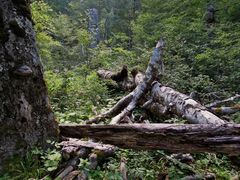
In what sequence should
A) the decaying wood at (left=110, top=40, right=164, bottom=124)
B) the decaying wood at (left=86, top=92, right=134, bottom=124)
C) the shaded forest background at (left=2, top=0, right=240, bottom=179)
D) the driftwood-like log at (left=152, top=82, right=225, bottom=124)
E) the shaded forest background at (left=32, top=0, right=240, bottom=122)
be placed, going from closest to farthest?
the shaded forest background at (left=2, top=0, right=240, bottom=179) < the driftwood-like log at (left=152, top=82, right=225, bottom=124) < the decaying wood at (left=86, top=92, right=134, bottom=124) < the decaying wood at (left=110, top=40, right=164, bottom=124) < the shaded forest background at (left=32, top=0, right=240, bottom=122)

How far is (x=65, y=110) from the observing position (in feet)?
20.7

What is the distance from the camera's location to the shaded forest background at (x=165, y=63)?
13.4 feet

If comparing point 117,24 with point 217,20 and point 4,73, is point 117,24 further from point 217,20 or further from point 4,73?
point 4,73

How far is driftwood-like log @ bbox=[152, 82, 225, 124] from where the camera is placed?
4512mm

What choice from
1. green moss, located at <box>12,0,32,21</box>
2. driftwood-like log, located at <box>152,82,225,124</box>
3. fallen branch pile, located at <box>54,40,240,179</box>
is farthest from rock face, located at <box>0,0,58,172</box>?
driftwood-like log, located at <box>152,82,225,124</box>

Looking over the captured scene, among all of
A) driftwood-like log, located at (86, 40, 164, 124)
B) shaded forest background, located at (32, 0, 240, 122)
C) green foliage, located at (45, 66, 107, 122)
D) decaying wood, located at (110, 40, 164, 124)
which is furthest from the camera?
shaded forest background, located at (32, 0, 240, 122)

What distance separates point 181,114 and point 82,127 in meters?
2.02

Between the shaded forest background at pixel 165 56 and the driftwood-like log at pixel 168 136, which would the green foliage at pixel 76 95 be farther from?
the driftwood-like log at pixel 168 136

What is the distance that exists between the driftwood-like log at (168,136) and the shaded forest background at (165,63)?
25cm

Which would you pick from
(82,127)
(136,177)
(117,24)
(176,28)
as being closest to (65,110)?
(82,127)

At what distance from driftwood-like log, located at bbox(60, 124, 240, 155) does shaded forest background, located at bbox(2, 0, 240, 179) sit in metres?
0.25

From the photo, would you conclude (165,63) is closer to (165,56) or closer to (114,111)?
(165,56)

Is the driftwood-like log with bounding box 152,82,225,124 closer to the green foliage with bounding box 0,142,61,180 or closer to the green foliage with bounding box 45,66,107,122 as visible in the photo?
the green foliage with bounding box 45,66,107,122

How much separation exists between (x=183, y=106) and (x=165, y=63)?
5.34 m
